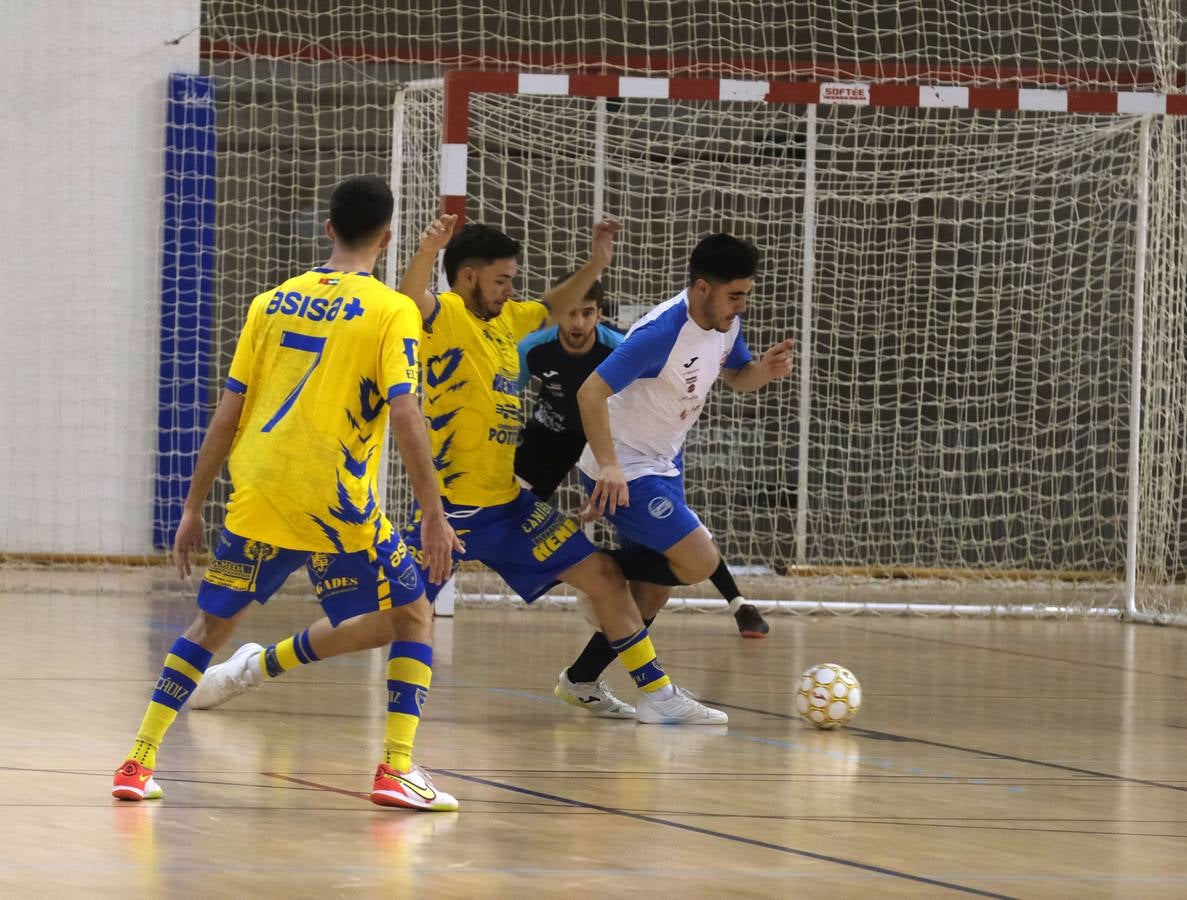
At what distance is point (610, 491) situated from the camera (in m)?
5.81

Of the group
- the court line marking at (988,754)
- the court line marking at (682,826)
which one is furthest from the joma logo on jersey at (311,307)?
the court line marking at (988,754)

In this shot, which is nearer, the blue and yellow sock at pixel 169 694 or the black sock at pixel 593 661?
the blue and yellow sock at pixel 169 694

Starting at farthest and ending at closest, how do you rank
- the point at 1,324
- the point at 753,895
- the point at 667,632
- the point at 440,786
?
the point at 1,324, the point at 667,632, the point at 440,786, the point at 753,895

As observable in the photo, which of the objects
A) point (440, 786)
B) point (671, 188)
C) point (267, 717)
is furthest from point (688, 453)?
point (440, 786)

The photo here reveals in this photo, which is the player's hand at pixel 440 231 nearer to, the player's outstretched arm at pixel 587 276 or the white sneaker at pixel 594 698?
the player's outstretched arm at pixel 587 276

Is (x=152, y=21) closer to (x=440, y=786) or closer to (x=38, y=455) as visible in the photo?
(x=38, y=455)

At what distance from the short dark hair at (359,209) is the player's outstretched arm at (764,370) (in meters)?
1.95

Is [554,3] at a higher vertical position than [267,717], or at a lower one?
higher

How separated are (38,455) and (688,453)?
4.68 m

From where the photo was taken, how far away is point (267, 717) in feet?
19.2

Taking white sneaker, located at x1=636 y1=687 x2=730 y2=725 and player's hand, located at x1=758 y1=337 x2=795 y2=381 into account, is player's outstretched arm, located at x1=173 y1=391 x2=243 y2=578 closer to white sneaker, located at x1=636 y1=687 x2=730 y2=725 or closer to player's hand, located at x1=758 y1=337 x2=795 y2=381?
white sneaker, located at x1=636 y1=687 x2=730 y2=725

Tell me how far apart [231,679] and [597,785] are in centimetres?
163

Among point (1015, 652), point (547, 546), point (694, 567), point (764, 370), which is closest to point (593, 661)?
point (694, 567)

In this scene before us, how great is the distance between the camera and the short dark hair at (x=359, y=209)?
4.35 metres
